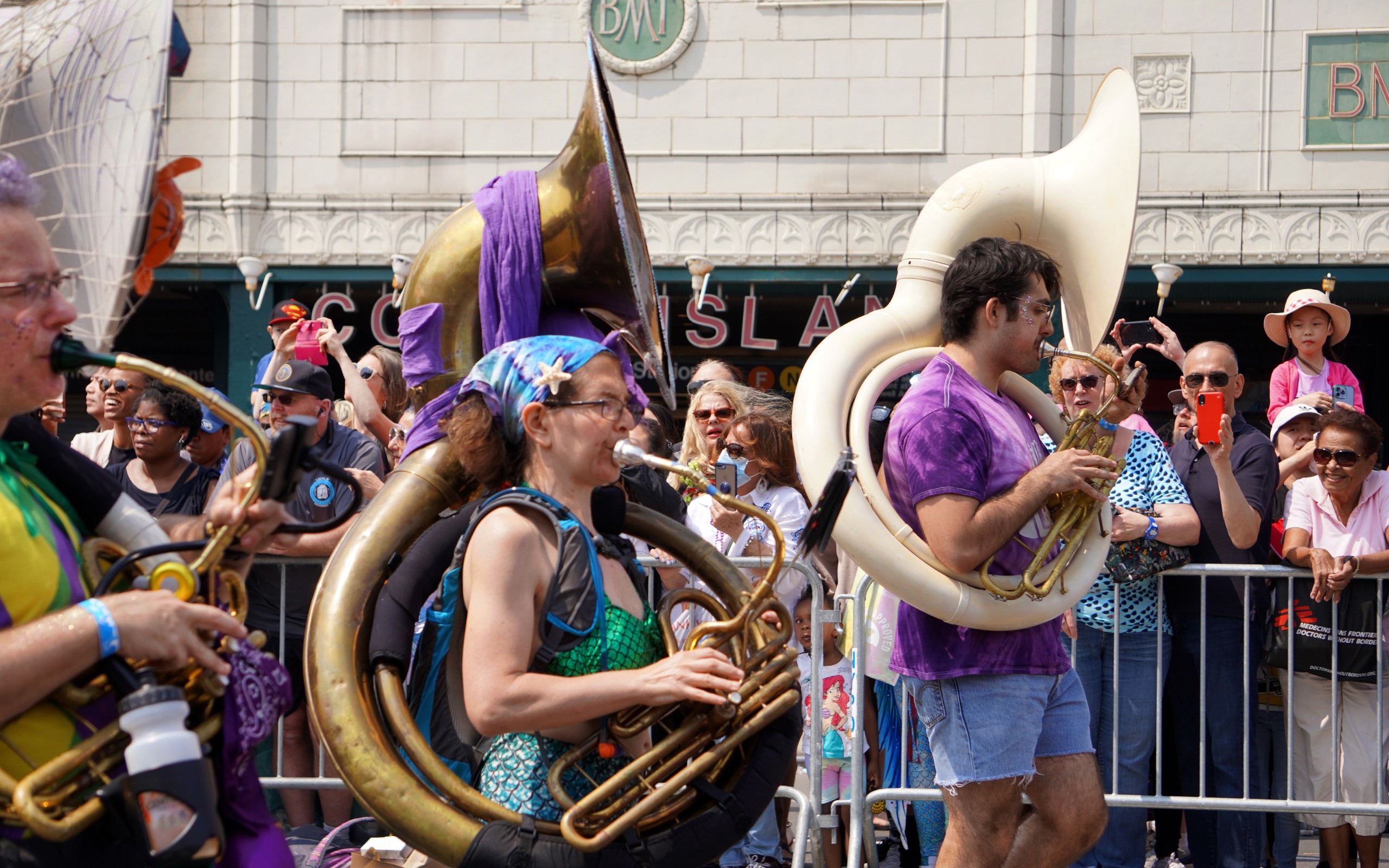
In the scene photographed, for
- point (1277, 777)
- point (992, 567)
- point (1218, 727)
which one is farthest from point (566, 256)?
point (1277, 777)

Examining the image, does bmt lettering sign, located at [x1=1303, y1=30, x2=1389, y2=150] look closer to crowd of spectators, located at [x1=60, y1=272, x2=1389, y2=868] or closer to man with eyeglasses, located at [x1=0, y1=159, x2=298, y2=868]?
crowd of spectators, located at [x1=60, y1=272, x2=1389, y2=868]

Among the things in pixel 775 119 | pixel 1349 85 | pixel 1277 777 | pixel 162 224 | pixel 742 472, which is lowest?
pixel 1277 777

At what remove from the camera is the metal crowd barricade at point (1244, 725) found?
4.40m

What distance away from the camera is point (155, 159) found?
1.84 m

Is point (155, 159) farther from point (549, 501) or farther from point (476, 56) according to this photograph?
point (476, 56)

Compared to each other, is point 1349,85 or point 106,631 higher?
point 1349,85

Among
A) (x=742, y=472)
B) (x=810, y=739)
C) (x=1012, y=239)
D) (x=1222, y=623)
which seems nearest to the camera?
(x=1012, y=239)

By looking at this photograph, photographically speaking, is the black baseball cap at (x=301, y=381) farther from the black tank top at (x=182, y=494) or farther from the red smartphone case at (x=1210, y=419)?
the red smartphone case at (x=1210, y=419)

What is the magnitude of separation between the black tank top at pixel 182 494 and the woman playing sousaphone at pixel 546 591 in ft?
8.31

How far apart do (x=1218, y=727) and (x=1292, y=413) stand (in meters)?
1.42

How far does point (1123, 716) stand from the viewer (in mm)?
4664

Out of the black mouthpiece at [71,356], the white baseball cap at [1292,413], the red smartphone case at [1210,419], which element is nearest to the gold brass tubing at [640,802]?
the black mouthpiece at [71,356]

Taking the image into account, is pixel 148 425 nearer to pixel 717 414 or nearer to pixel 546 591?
pixel 717 414

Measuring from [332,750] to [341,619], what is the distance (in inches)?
11.2
